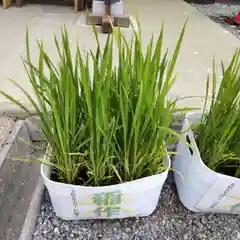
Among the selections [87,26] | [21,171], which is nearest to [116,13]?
[87,26]

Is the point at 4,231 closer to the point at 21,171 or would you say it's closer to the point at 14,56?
the point at 21,171

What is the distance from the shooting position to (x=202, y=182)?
69 cm

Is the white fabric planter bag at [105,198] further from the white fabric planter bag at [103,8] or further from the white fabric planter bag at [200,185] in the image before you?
the white fabric planter bag at [103,8]

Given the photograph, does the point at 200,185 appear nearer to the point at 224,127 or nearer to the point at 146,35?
the point at 224,127

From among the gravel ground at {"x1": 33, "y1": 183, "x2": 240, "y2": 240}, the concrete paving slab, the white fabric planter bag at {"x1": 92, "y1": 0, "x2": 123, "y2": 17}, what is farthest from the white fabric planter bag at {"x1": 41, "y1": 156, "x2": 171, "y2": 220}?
the white fabric planter bag at {"x1": 92, "y1": 0, "x2": 123, "y2": 17}

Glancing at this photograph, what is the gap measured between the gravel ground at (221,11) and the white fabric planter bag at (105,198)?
5.37 ft

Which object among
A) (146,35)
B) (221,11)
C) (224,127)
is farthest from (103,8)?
(224,127)

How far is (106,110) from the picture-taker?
57 cm

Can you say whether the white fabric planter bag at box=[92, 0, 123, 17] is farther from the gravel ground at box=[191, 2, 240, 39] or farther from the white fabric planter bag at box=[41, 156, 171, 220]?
the white fabric planter bag at box=[41, 156, 171, 220]

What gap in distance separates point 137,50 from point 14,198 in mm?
497

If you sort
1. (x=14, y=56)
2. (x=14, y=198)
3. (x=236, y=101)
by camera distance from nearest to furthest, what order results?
→ (x=236, y=101), (x=14, y=198), (x=14, y=56)

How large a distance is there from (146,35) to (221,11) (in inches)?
43.8

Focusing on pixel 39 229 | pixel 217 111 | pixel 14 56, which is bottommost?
pixel 39 229

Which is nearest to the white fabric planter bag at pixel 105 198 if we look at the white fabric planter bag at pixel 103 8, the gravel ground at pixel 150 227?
the gravel ground at pixel 150 227
